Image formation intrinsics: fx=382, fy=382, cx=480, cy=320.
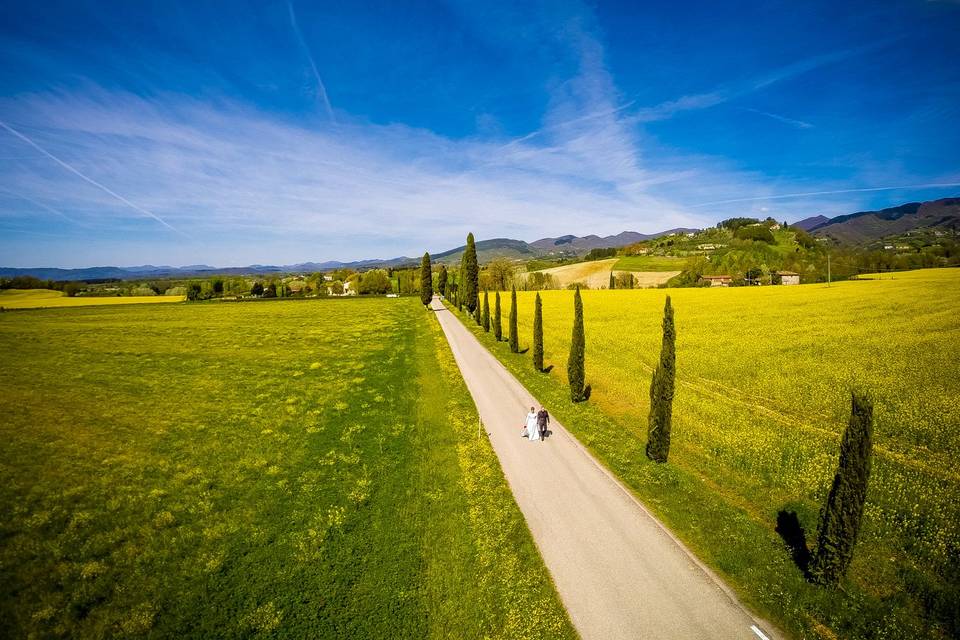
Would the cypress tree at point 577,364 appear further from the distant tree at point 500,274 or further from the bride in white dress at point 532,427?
the distant tree at point 500,274

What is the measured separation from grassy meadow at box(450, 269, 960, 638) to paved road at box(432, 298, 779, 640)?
0.88 meters

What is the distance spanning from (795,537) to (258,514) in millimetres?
18196

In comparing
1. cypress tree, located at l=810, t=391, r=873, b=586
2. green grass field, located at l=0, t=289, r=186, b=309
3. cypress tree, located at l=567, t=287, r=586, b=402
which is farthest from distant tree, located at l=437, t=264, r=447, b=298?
cypress tree, located at l=810, t=391, r=873, b=586

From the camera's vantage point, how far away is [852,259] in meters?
114

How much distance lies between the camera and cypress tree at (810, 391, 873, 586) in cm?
924

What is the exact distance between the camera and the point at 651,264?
13338cm

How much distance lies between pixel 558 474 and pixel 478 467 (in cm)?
340

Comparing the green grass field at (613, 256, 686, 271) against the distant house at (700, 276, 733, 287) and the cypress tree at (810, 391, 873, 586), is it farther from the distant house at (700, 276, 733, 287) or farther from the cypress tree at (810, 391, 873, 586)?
the cypress tree at (810, 391, 873, 586)

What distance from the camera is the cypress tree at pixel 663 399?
16469 mm

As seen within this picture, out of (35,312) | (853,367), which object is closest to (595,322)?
(853,367)

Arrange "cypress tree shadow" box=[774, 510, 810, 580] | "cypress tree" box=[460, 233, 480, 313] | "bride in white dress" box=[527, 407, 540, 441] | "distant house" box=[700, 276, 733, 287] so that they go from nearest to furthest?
"cypress tree shadow" box=[774, 510, 810, 580], "bride in white dress" box=[527, 407, 540, 441], "cypress tree" box=[460, 233, 480, 313], "distant house" box=[700, 276, 733, 287]

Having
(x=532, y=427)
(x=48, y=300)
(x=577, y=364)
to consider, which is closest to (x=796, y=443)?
(x=577, y=364)

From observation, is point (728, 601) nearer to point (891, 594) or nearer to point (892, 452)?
point (891, 594)

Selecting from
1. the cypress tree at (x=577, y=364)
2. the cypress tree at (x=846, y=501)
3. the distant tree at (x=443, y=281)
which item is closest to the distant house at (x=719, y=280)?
the distant tree at (x=443, y=281)
